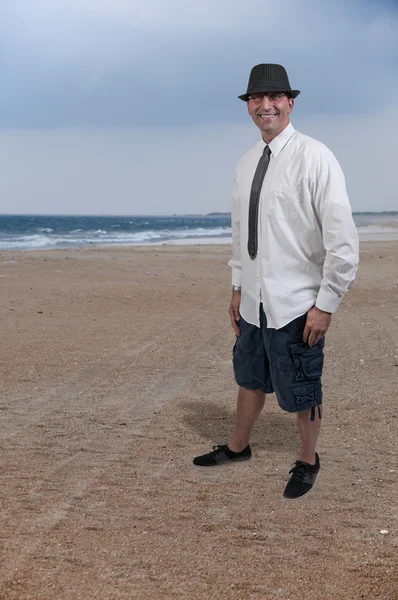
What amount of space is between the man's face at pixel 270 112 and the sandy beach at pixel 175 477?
204 cm

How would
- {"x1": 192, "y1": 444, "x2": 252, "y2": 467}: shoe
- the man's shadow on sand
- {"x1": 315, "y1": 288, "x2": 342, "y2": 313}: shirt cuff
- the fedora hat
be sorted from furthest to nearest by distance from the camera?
the man's shadow on sand
{"x1": 192, "y1": 444, "x2": 252, "y2": 467}: shoe
the fedora hat
{"x1": 315, "y1": 288, "x2": 342, "y2": 313}: shirt cuff

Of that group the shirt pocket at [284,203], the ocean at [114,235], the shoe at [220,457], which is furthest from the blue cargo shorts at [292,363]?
the ocean at [114,235]

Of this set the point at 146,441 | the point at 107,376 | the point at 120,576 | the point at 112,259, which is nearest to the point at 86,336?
the point at 107,376

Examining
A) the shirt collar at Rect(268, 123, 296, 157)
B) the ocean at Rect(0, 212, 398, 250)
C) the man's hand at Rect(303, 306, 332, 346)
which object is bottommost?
the ocean at Rect(0, 212, 398, 250)

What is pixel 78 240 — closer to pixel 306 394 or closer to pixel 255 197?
pixel 255 197

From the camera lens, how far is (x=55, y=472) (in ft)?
14.0

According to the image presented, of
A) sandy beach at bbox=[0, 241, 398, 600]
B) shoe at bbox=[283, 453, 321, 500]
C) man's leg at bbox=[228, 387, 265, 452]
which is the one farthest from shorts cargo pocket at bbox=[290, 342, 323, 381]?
sandy beach at bbox=[0, 241, 398, 600]

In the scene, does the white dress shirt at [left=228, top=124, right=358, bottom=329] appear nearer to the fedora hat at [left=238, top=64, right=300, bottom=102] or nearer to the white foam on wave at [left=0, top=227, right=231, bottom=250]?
the fedora hat at [left=238, top=64, right=300, bottom=102]

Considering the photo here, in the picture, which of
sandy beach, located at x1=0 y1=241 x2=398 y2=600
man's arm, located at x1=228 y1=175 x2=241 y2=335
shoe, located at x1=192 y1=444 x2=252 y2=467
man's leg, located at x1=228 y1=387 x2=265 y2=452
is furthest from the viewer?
shoe, located at x1=192 y1=444 x2=252 y2=467

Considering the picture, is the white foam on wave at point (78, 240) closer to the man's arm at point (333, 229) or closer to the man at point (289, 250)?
the man at point (289, 250)

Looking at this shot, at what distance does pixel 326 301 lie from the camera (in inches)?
141

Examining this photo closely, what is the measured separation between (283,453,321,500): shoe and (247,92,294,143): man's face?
188cm

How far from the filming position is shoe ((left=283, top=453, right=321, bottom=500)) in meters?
3.89

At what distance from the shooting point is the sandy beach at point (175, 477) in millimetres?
3035
